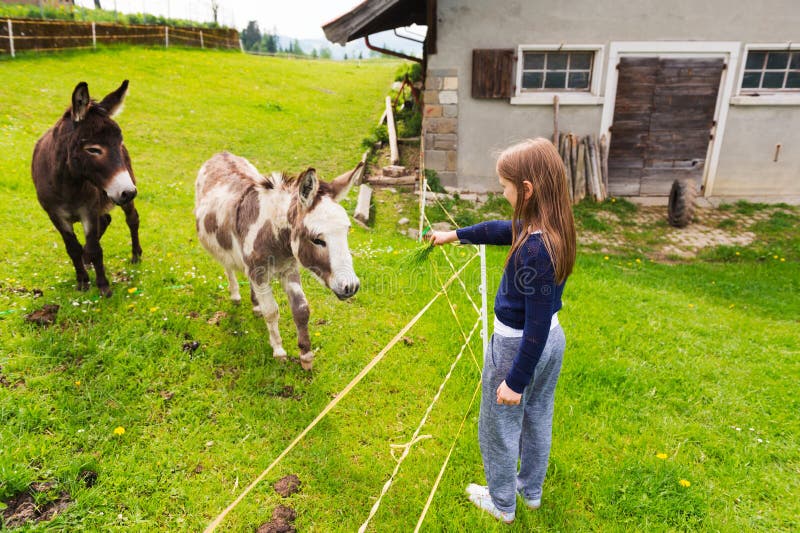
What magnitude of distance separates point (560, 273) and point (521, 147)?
71cm

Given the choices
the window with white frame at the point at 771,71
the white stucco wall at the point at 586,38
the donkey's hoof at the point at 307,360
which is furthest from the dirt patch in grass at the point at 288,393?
the window with white frame at the point at 771,71

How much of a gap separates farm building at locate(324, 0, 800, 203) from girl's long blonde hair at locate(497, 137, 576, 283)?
7.60 m

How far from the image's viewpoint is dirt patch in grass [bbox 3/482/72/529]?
2.79m

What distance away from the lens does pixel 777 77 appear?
33.9 feet

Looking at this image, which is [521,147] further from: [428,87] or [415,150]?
[415,150]

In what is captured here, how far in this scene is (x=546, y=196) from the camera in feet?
7.79

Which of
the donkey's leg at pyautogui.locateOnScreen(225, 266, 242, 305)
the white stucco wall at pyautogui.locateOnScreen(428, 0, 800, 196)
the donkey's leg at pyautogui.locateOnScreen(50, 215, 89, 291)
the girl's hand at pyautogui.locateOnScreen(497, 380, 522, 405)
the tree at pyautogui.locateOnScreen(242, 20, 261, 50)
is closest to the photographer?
the girl's hand at pyautogui.locateOnScreen(497, 380, 522, 405)

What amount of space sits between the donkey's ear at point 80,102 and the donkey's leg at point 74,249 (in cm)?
125

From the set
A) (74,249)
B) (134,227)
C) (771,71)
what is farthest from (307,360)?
(771,71)

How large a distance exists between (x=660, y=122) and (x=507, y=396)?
1052cm

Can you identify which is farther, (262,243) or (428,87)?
(428,87)

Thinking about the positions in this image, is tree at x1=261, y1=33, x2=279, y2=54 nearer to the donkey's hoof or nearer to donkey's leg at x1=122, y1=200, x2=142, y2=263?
donkey's leg at x1=122, y1=200, x2=142, y2=263

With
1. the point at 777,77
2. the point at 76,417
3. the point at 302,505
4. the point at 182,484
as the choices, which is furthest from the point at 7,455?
the point at 777,77

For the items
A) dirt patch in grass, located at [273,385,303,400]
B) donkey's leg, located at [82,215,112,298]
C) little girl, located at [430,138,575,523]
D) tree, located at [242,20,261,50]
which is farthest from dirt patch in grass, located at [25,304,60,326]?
tree, located at [242,20,261,50]
